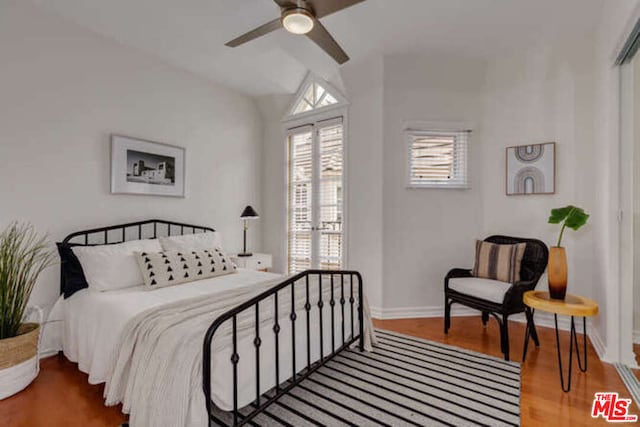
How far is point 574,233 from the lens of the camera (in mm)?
3156

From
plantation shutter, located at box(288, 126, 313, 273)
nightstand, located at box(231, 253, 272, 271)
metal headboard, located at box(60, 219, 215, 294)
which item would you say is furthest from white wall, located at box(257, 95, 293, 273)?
metal headboard, located at box(60, 219, 215, 294)

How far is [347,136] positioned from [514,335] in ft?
9.24

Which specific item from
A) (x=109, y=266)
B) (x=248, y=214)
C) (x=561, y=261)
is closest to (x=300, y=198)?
(x=248, y=214)

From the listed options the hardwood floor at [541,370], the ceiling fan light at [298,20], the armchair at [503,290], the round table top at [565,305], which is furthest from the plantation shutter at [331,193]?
the round table top at [565,305]

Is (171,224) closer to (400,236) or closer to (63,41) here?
(63,41)

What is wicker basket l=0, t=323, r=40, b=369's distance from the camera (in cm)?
203

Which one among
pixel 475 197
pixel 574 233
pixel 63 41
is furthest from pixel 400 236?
pixel 63 41

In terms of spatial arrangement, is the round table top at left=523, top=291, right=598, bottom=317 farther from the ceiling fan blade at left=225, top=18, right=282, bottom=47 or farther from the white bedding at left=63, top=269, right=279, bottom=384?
the ceiling fan blade at left=225, top=18, right=282, bottom=47

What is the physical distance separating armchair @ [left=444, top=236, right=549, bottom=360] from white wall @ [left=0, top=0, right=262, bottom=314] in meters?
3.05

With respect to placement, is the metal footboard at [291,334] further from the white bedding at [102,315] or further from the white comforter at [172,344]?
the white bedding at [102,315]

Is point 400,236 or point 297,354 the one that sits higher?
point 400,236

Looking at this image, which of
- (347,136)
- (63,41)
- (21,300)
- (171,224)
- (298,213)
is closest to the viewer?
(21,300)

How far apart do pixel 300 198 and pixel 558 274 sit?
121 inches

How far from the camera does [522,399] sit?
2016 mm
